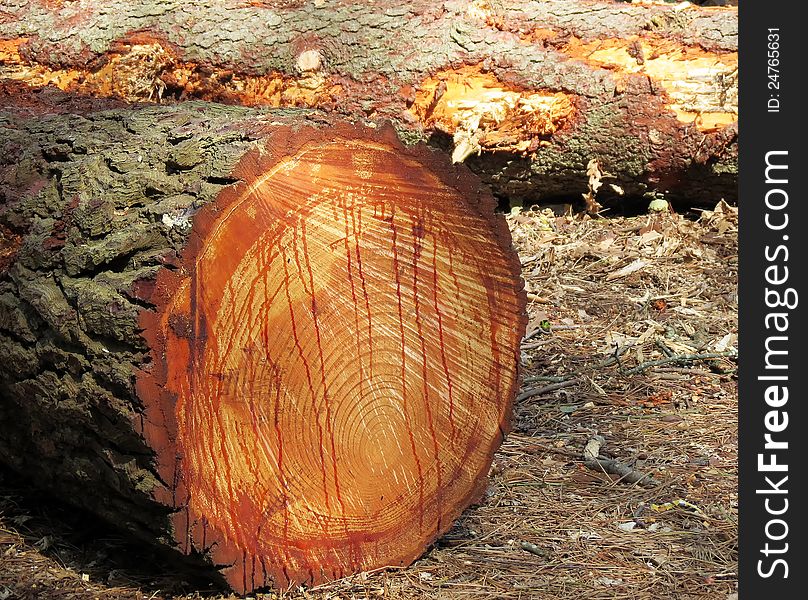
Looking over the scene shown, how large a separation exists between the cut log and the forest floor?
7.0 inches

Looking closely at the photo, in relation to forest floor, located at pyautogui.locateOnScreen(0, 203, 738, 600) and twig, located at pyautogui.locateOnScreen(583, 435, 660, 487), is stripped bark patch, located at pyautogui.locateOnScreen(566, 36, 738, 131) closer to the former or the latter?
forest floor, located at pyautogui.locateOnScreen(0, 203, 738, 600)

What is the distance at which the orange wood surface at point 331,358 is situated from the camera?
2109 millimetres

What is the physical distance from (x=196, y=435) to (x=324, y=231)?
1.81ft

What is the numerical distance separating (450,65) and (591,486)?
226cm

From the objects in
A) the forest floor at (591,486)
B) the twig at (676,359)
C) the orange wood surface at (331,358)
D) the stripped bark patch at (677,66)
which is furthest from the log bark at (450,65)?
the orange wood surface at (331,358)

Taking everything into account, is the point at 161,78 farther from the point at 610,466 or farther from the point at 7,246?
the point at 610,466

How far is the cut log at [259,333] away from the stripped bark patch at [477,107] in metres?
1.99

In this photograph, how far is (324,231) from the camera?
2225mm

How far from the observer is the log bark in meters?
4.28

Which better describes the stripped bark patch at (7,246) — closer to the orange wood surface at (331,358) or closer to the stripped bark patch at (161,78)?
the orange wood surface at (331,358)

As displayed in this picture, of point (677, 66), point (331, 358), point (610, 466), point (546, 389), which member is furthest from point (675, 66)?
point (331, 358)

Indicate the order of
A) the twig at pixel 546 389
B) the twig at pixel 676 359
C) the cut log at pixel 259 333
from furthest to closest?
the twig at pixel 676 359, the twig at pixel 546 389, the cut log at pixel 259 333
